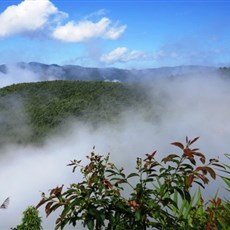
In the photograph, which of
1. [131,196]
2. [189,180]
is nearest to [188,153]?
[189,180]

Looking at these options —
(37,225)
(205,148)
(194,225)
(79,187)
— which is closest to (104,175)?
(79,187)

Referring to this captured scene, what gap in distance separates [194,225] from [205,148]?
188832 millimetres

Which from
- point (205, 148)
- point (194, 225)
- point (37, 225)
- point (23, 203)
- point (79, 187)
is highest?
point (205, 148)

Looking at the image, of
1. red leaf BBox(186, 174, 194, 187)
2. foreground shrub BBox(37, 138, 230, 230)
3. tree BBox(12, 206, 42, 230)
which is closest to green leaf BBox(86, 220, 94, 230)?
foreground shrub BBox(37, 138, 230, 230)

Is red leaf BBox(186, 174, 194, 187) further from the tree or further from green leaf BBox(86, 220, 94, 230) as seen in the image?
the tree

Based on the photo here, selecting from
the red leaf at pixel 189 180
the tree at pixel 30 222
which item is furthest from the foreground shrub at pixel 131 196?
the tree at pixel 30 222

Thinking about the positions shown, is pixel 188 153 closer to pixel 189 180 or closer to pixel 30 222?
pixel 189 180

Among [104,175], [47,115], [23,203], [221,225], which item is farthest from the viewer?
[47,115]

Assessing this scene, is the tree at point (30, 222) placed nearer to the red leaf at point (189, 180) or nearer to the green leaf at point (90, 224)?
the green leaf at point (90, 224)

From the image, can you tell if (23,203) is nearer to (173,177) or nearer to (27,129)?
(27,129)

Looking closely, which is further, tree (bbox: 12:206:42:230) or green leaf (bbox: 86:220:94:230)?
tree (bbox: 12:206:42:230)

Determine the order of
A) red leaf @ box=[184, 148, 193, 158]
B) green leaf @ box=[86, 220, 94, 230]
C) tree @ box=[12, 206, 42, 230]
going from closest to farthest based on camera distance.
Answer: green leaf @ box=[86, 220, 94, 230]
red leaf @ box=[184, 148, 193, 158]
tree @ box=[12, 206, 42, 230]

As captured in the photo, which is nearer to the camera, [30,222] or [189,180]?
[189,180]

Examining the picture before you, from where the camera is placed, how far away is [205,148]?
18762 cm
